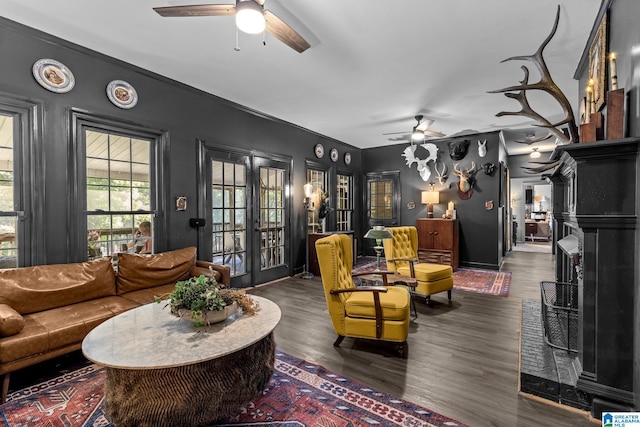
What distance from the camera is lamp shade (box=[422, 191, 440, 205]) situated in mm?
6562

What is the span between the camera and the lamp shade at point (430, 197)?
656 cm

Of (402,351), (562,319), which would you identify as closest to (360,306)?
(402,351)

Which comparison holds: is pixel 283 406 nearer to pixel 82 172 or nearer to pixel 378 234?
pixel 378 234

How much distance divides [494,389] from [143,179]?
410 centimetres

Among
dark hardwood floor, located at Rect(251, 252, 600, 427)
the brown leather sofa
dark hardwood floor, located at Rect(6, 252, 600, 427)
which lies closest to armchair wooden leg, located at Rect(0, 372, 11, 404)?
the brown leather sofa

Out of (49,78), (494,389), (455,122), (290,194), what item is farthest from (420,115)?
(49,78)

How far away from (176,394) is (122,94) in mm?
3212

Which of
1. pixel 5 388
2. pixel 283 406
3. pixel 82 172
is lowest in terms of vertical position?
pixel 283 406

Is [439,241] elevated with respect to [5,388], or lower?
elevated

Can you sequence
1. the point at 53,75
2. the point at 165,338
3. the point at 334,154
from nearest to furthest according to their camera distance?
the point at 165,338
the point at 53,75
the point at 334,154

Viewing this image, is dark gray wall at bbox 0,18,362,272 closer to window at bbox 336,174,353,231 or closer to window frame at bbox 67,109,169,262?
window frame at bbox 67,109,169,262

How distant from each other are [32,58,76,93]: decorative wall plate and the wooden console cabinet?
19.9 ft

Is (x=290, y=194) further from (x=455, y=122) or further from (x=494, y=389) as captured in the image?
(x=494, y=389)

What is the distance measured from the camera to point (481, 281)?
5297mm
